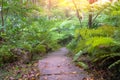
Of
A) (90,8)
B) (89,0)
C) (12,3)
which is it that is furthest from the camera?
(12,3)

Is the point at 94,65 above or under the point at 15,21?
under

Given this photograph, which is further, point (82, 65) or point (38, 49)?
point (38, 49)

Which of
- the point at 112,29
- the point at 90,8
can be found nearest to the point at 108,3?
the point at 90,8

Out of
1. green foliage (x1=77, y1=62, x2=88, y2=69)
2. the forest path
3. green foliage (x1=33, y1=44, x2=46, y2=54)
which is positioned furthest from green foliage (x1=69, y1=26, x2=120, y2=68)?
green foliage (x1=33, y1=44, x2=46, y2=54)

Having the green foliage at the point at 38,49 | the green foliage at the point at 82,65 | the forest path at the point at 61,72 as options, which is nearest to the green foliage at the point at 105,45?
the green foliage at the point at 82,65

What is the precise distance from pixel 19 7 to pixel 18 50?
8.18 feet

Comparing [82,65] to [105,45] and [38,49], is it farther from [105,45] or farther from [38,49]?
[38,49]

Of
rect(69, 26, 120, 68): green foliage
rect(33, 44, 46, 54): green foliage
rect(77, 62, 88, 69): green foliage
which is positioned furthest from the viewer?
rect(33, 44, 46, 54): green foliage

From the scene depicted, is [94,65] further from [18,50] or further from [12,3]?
[12,3]

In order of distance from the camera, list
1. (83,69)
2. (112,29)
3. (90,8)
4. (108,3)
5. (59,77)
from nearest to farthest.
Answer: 1. (59,77)
2. (83,69)
3. (112,29)
4. (108,3)
5. (90,8)

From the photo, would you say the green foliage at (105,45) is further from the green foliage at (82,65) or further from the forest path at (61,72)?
the forest path at (61,72)

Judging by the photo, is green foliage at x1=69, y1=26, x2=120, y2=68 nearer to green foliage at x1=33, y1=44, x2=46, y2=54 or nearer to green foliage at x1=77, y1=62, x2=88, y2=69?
green foliage at x1=77, y1=62, x2=88, y2=69

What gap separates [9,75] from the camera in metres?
6.13

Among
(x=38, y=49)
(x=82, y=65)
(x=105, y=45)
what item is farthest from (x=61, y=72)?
(x=38, y=49)
